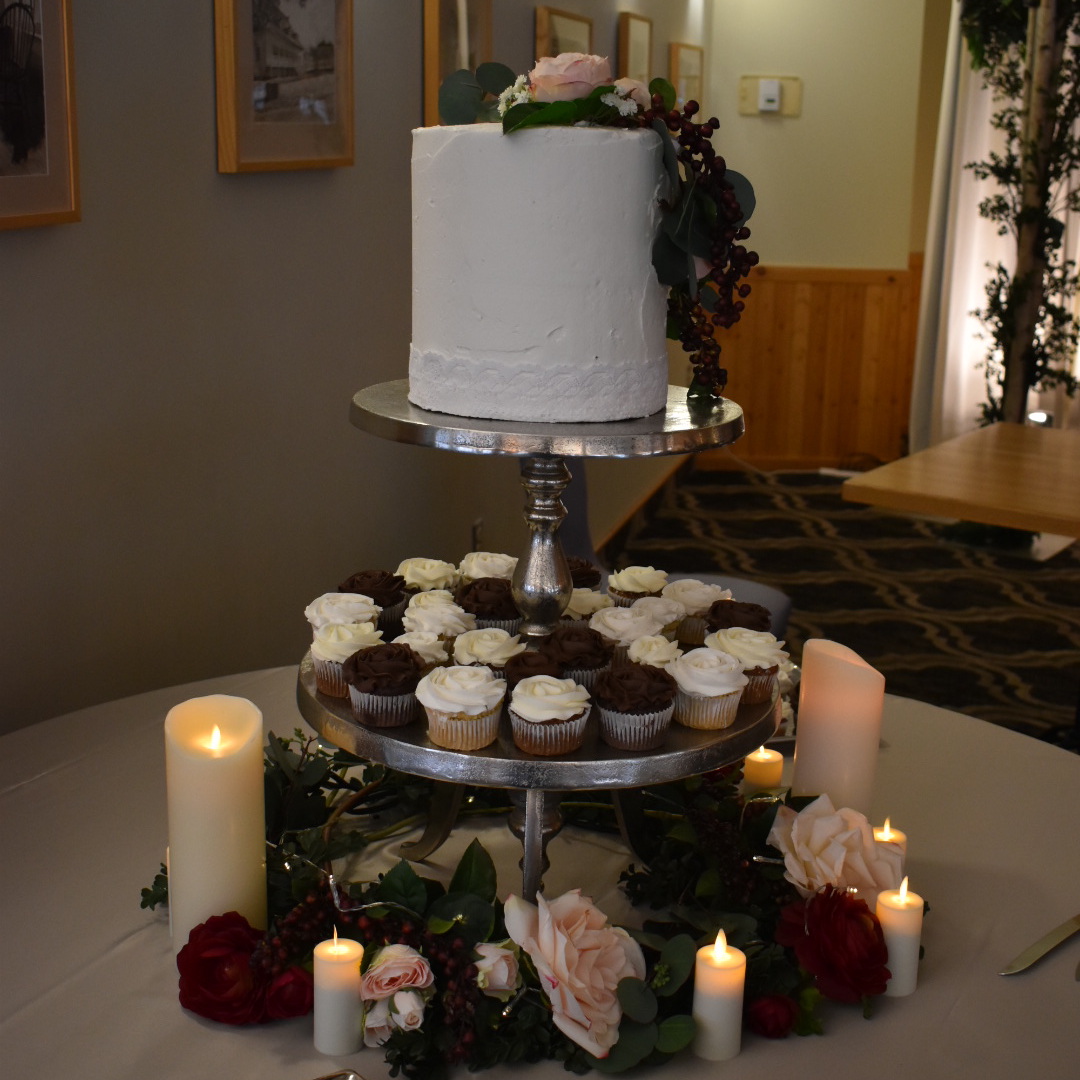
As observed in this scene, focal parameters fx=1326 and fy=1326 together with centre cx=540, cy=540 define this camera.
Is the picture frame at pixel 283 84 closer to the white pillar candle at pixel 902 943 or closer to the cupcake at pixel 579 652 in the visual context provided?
the cupcake at pixel 579 652

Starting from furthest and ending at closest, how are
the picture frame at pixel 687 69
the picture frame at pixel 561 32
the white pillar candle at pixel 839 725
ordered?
the picture frame at pixel 687 69 < the picture frame at pixel 561 32 < the white pillar candle at pixel 839 725

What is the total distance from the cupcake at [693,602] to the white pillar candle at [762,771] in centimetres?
16

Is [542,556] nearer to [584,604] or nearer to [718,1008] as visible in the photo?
[584,604]

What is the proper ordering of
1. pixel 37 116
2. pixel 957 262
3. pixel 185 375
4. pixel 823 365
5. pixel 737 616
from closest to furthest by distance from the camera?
pixel 737 616 < pixel 37 116 < pixel 185 375 < pixel 957 262 < pixel 823 365

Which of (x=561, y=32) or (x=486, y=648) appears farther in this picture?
(x=561, y=32)

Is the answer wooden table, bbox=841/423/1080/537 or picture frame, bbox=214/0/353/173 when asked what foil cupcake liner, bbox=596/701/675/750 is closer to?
picture frame, bbox=214/0/353/173

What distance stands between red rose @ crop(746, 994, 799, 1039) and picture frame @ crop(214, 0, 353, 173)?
1.48 meters

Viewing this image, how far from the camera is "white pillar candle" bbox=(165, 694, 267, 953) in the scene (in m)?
1.08

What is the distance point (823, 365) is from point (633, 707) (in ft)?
18.6

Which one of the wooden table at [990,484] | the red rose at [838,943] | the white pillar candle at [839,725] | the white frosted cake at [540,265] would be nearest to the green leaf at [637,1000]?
the red rose at [838,943]

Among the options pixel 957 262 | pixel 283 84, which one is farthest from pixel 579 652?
pixel 957 262

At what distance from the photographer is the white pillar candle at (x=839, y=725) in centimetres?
130

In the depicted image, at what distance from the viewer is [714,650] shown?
120 centimetres

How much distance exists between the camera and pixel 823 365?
21.4 feet
